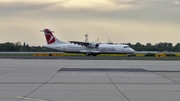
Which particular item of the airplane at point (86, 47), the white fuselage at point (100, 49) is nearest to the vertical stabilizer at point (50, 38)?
the airplane at point (86, 47)

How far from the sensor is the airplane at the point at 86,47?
238 ft

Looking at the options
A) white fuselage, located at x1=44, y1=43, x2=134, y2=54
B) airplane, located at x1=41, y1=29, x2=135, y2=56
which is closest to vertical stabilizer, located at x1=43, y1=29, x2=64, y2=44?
airplane, located at x1=41, y1=29, x2=135, y2=56

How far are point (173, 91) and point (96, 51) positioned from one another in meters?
57.4

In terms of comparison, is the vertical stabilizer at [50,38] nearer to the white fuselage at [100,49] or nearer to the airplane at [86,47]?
the airplane at [86,47]

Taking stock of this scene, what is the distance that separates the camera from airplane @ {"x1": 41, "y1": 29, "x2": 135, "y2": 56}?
72438mm

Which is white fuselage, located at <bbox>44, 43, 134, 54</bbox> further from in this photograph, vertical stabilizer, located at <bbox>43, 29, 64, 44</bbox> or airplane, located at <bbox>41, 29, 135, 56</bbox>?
vertical stabilizer, located at <bbox>43, 29, 64, 44</bbox>

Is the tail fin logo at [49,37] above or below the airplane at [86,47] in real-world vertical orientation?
above

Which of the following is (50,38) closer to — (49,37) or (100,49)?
(49,37)

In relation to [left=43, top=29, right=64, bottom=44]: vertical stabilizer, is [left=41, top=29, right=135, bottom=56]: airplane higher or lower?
lower

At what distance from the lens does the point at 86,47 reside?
243 feet

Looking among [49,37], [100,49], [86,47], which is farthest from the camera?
[49,37]

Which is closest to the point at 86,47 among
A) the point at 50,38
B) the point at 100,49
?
the point at 100,49

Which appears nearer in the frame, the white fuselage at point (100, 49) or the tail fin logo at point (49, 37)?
the white fuselage at point (100, 49)

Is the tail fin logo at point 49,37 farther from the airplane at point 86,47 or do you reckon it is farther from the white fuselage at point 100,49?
the white fuselage at point 100,49
